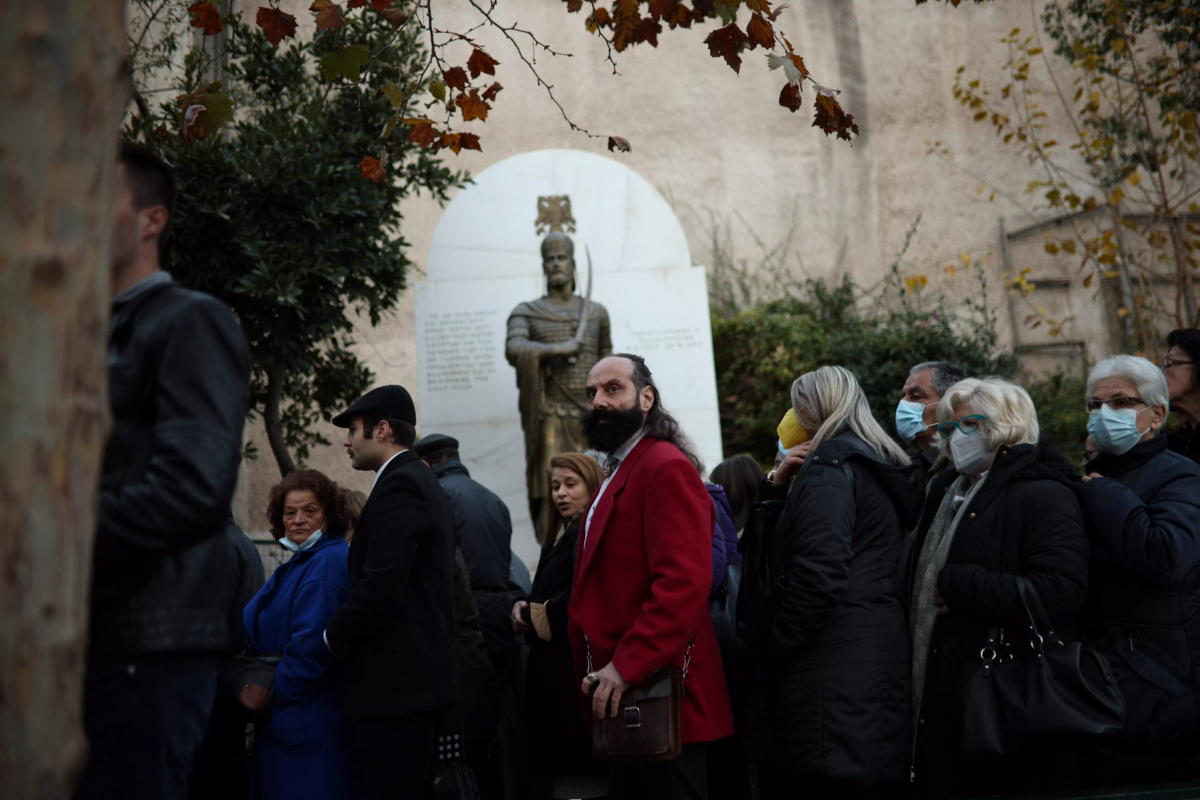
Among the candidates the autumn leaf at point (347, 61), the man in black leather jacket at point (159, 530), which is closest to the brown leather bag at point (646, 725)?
the man in black leather jacket at point (159, 530)

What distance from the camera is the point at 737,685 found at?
485 centimetres

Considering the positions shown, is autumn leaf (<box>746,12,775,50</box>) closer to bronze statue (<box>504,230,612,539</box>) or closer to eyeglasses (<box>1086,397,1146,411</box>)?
eyeglasses (<box>1086,397,1146,411</box>)

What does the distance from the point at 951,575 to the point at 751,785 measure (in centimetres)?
146

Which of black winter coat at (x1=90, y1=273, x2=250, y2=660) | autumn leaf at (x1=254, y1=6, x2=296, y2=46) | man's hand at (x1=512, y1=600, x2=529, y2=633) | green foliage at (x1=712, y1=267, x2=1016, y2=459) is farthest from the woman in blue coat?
green foliage at (x1=712, y1=267, x2=1016, y2=459)

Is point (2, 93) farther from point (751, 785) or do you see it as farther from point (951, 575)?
point (751, 785)

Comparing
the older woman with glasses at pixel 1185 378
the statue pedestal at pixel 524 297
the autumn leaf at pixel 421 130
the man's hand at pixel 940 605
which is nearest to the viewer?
the man's hand at pixel 940 605

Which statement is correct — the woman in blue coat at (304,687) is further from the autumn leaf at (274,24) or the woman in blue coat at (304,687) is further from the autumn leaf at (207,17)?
the autumn leaf at (274,24)

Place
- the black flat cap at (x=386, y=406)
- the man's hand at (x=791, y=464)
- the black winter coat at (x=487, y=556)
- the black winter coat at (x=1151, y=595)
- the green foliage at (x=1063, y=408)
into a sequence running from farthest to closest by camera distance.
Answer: the green foliage at (x=1063, y=408) < the black winter coat at (x=487, y=556) < the man's hand at (x=791, y=464) < the black flat cap at (x=386, y=406) < the black winter coat at (x=1151, y=595)

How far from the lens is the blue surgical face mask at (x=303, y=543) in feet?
15.3

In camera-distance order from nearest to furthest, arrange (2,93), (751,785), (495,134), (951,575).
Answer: (2,93), (951,575), (751,785), (495,134)

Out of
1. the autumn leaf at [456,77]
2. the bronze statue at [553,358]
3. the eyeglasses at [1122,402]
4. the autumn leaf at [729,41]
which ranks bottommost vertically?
the eyeglasses at [1122,402]

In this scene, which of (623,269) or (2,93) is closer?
(2,93)

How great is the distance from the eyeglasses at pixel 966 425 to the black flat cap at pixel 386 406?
1831 millimetres

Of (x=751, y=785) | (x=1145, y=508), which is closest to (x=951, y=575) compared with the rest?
(x=1145, y=508)
